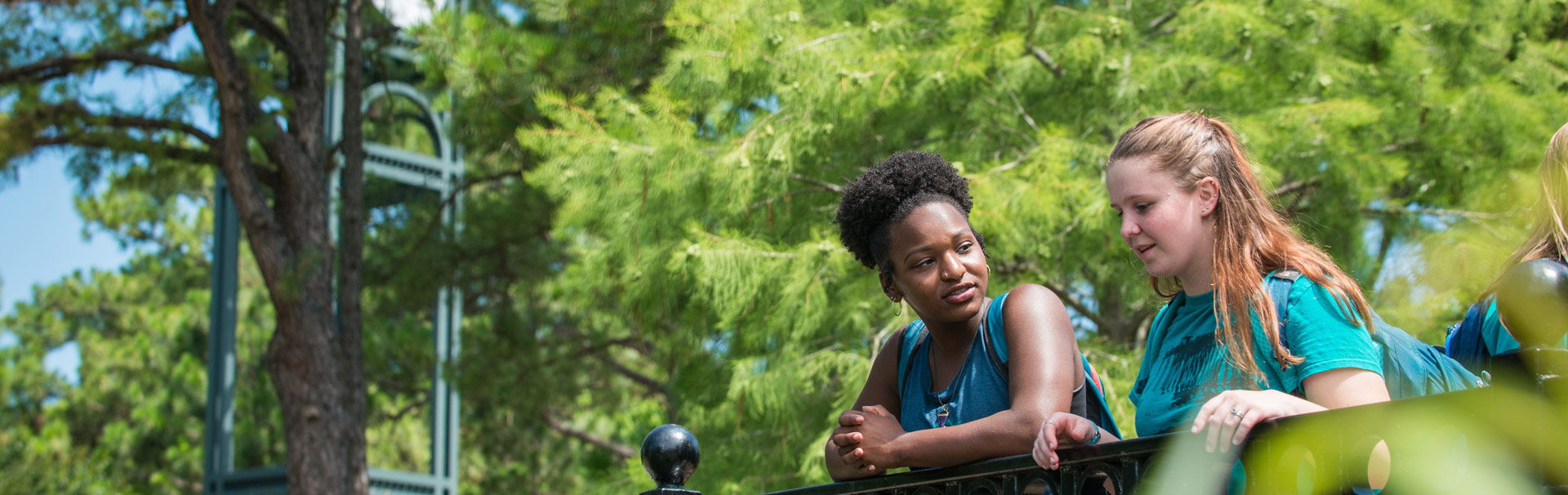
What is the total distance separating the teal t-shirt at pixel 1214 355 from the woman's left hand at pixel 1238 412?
0.18 metres

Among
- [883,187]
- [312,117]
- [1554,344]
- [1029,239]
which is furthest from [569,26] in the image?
[1554,344]

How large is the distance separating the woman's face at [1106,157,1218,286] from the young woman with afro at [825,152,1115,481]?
0.20 m

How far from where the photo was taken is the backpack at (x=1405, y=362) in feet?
5.35

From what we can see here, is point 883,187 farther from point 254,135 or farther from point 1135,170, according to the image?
point 254,135

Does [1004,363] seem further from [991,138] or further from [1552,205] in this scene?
[991,138]

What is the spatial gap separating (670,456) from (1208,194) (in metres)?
1.01

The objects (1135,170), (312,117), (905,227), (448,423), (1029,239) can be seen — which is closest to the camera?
(1135,170)

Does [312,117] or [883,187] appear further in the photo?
[312,117]

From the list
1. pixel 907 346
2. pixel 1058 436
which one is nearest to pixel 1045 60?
pixel 907 346

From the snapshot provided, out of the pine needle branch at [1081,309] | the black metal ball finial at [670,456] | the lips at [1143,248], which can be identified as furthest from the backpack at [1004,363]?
the pine needle branch at [1081,309]

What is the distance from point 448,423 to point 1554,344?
35.1 ft

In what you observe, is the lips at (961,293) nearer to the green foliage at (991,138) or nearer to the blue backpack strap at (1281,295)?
the blue backpack strap at (1281,295)

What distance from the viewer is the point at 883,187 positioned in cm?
222

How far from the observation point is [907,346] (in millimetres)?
2332
